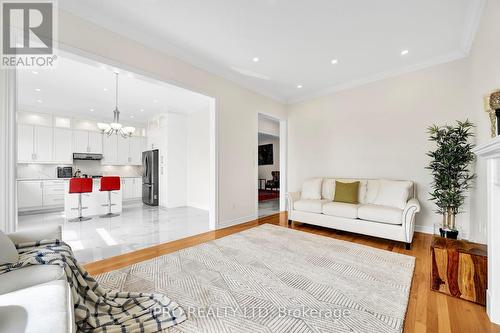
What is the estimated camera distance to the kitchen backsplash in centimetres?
590

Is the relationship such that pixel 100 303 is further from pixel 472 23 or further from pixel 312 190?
pixel 472 23

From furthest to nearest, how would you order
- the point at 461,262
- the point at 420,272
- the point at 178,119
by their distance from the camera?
the point at 178,119
the point at 420,272
the point at 461,262

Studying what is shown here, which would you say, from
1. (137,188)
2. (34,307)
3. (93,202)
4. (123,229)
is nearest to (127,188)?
(137,188)

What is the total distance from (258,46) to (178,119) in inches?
155

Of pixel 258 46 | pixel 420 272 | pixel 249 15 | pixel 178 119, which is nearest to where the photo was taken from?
pixel 420 272

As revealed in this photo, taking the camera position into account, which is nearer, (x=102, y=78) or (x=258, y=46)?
(x=258, y=46)

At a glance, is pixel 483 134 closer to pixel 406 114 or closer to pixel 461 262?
pixel 406 114

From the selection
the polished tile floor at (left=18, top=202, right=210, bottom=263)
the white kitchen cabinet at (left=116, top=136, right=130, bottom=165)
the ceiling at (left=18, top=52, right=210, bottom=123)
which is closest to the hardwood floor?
the polished tile floor at (left=18, top=202, right=210, bottom=263)

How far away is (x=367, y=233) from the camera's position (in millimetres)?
3291

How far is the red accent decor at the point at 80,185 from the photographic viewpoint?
4531mm

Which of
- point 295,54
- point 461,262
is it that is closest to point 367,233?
point 461,262

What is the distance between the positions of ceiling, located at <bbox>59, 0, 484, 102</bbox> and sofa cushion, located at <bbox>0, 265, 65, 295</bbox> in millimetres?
2650

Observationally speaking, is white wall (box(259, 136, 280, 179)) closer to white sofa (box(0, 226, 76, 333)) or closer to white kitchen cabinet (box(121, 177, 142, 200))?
white kitchen cabinet (box(121, 177, 142, 200))

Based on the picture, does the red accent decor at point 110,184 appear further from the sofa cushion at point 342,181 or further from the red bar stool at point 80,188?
the sofa cushion at point 342,181
